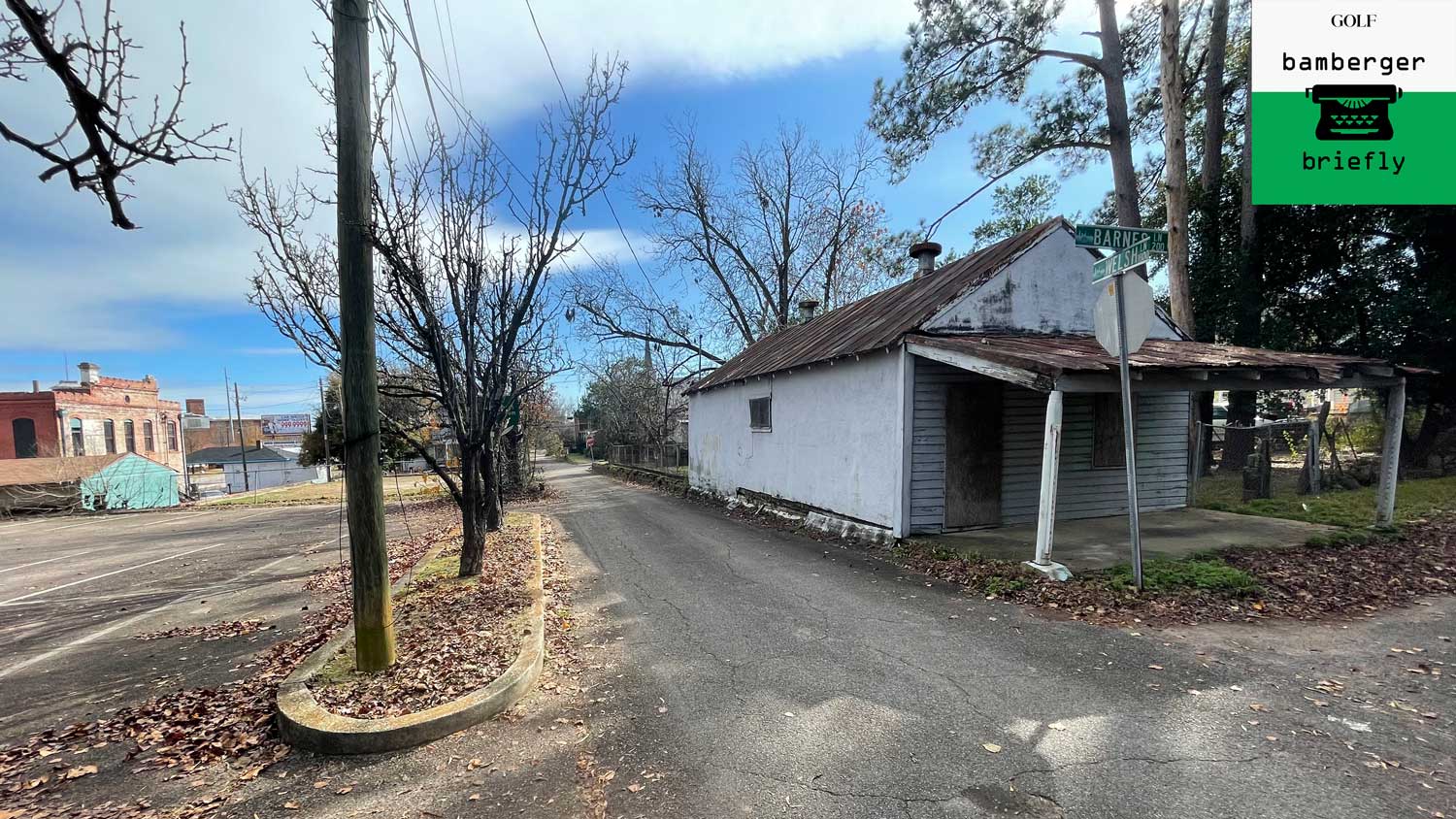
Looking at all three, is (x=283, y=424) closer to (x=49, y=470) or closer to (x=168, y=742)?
(x=49, y=470)

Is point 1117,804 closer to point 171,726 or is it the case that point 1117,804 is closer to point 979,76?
point 171,726

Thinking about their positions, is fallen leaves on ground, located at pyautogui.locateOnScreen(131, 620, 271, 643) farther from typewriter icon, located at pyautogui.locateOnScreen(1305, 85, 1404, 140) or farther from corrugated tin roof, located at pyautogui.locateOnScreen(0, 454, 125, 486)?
corrugated tin roof, located at pyautogui.locateOnScreen(0, 454, 125, 486)

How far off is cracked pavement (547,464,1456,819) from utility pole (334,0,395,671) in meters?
1.76

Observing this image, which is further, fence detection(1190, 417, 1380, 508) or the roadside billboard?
the roadside billboard

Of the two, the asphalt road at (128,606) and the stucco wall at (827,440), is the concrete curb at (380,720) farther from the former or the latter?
the stucco wall at (827,440)

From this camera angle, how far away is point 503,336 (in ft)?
19.9

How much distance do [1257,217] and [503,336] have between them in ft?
58.7

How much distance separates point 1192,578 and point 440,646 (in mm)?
6549

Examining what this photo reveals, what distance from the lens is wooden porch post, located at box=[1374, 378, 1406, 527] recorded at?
288 inches

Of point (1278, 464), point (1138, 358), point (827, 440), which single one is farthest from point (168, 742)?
point (1278, 464)

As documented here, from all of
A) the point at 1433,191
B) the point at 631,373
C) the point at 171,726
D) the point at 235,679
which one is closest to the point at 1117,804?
the point at 171,726

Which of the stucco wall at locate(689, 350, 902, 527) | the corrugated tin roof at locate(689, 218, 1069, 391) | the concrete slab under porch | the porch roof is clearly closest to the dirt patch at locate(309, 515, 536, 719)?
the stucco wall at locate(689, 350, 902, 527)

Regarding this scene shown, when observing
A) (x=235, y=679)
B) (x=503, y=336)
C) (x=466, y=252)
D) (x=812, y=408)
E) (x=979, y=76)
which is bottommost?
(x=235, y=679)

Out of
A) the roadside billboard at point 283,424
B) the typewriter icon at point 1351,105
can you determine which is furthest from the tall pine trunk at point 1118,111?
the roadside billboard at point 283,424
